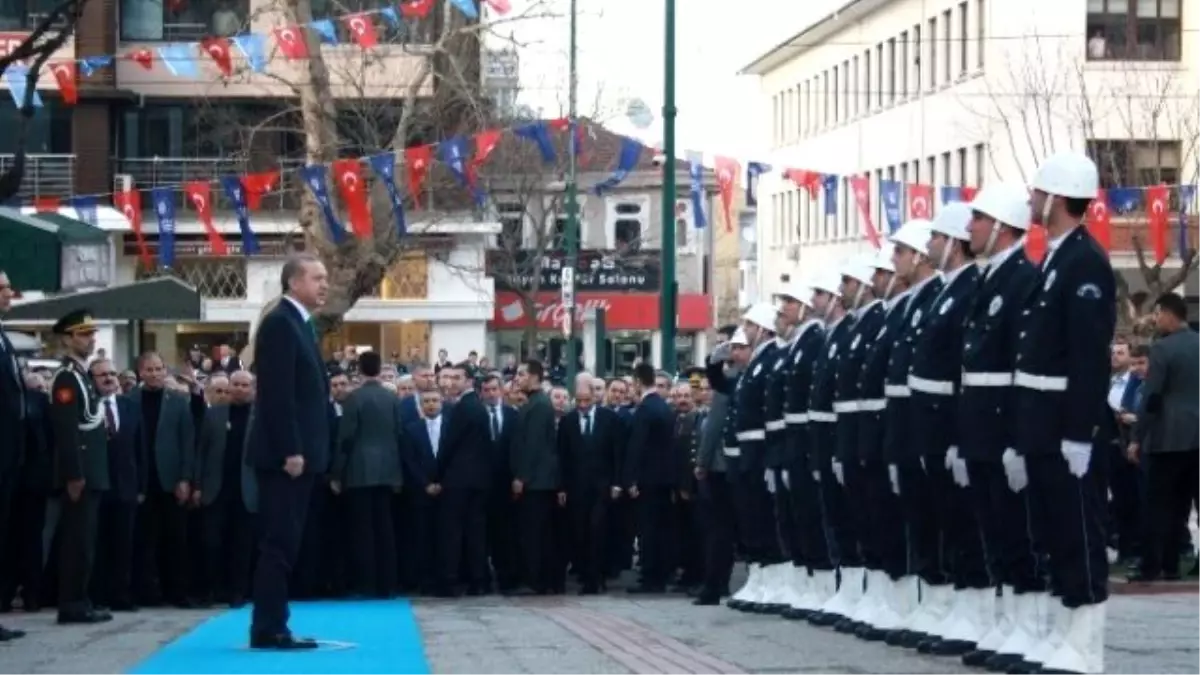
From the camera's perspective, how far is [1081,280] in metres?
12.0

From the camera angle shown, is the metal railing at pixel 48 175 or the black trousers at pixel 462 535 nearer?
the black trousers at pixel 462 535

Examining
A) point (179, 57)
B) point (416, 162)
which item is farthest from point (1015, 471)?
point (179, 57)

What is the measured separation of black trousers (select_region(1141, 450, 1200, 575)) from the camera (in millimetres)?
21266

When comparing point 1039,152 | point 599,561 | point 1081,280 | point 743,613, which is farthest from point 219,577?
point 1039,152

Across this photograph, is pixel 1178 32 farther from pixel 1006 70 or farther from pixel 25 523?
pixel 25 523

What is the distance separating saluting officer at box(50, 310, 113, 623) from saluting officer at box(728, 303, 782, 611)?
4790 mm

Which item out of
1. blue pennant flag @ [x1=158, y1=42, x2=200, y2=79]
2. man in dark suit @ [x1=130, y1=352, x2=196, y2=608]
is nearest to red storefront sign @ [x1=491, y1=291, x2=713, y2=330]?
blue pennant flag @ [x1=158, y1=42, x2=200, y2=79]

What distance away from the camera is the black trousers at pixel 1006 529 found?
41.2ft

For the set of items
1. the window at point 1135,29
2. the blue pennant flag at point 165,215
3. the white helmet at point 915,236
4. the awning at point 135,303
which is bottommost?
the awning at point 135,303

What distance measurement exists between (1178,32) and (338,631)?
139 ft

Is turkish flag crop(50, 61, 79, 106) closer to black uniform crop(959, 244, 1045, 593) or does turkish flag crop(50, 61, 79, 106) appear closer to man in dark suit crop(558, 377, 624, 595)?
man in dark suit crop(558, 377, 624, 595)

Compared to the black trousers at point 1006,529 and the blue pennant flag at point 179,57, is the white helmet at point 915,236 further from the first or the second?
the blue pennant flag at point 179,57

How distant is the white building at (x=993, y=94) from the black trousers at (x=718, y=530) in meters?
26.8

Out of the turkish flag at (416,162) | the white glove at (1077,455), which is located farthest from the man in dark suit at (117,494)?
the turkish flag at (416,162)
